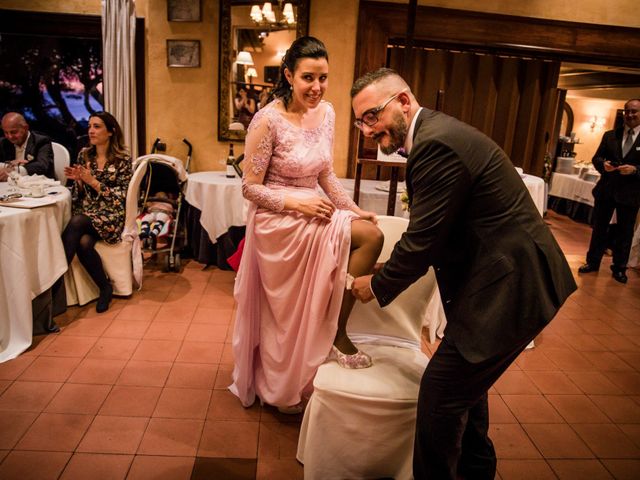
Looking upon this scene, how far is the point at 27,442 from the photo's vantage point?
7.32ft

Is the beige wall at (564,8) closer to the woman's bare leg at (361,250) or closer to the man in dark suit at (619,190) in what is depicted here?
the man in dark suit at (619,190)

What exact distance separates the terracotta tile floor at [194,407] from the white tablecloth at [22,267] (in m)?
0.15

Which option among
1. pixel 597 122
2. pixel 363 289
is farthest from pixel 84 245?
pixel 597 122

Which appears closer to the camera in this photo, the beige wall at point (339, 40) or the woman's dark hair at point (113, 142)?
the woman's dark hair at point (113, 142)

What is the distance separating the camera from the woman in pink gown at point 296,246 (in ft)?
7.05

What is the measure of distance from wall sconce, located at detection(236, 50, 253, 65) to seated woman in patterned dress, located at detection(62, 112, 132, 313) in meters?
1.96

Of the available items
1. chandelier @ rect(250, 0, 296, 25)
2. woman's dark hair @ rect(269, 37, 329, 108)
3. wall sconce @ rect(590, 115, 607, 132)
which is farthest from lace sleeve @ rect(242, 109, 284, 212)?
wall sconce @ rect(590, 115, 607, 132)

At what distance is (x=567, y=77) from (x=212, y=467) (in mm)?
12219

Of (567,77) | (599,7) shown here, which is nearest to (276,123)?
(599,7)

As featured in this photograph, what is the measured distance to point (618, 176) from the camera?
504 cm

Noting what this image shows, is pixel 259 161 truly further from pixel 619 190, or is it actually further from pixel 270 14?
pixel 619 190

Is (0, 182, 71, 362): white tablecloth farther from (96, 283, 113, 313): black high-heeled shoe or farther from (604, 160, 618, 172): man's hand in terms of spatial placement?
(604, 160, 618, 172): man's hand

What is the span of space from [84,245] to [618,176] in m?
4.87

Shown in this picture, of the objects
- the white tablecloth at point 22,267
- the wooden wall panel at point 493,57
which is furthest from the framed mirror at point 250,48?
the white tablecloth at point 22,267
